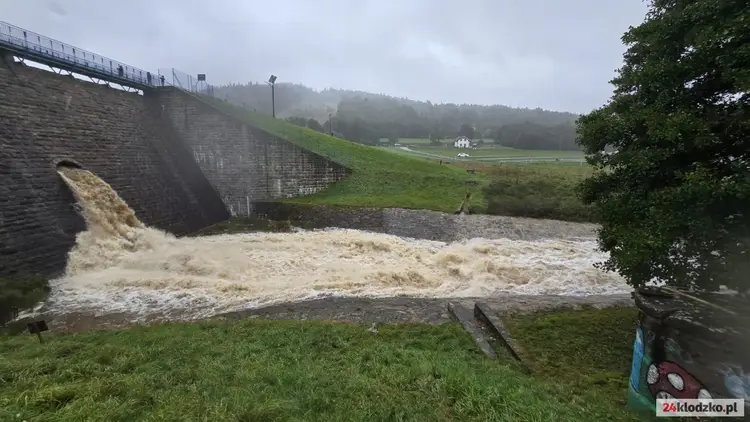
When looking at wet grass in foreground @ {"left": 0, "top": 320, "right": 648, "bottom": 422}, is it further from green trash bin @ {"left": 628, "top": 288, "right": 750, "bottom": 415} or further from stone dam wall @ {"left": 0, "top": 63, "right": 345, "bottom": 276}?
stone dam wall @ {"left": 0, "top": 63, "right": 345, "bottom": 276}

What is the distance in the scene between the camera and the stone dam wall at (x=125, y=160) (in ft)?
40.7

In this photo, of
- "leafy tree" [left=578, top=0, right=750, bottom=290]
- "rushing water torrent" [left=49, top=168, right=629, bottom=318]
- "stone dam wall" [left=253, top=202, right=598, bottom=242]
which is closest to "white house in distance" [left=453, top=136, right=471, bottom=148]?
"stone dam wall" [left=253, top=202, right=598, bottom=242]

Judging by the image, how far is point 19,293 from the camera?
392 inches

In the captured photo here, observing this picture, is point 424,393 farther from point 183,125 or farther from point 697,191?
point 183,125

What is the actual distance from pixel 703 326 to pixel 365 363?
3.92 m

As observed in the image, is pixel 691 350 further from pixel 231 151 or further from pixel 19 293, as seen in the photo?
pixel 231 151

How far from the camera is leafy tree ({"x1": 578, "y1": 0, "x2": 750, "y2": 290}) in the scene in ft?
15.4

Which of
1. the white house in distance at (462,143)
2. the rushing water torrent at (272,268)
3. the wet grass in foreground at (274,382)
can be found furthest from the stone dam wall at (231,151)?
the white house in distance at (462,143)

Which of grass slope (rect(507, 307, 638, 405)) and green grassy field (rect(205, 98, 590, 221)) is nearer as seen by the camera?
grass slope (rect(507, 307, 638, 405))

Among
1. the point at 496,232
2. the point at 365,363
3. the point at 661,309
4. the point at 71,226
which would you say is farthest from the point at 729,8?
the point at 71,226

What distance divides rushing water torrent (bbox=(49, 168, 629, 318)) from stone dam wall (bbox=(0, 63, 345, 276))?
0.92 metres

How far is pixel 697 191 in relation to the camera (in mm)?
4578

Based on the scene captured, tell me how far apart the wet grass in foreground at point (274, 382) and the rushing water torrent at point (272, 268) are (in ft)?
11.8

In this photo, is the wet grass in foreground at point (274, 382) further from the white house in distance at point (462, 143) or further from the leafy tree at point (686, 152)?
the white house in distance at point (462, 143)
